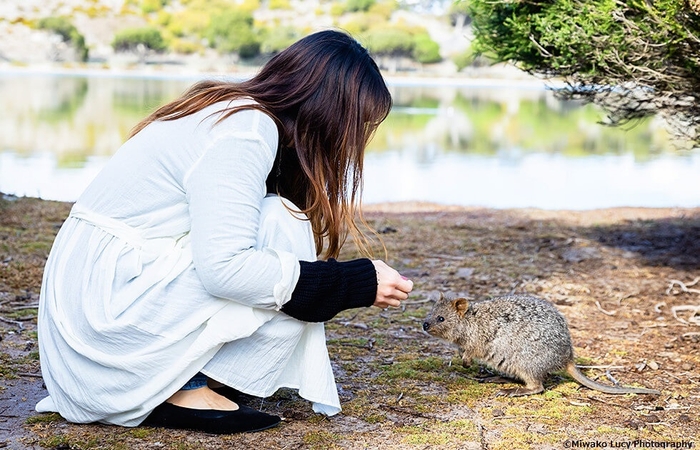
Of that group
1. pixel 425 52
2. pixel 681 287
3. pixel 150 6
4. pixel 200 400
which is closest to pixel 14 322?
pixel 200 400

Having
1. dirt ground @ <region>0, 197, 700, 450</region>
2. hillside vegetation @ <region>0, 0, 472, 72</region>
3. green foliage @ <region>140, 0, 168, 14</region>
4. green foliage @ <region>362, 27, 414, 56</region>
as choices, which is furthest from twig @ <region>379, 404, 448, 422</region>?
green foliage @ <region>140, 0, 168, 14</region>

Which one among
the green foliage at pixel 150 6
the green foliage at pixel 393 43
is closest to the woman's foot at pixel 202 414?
the green foliage at pixel 393 43

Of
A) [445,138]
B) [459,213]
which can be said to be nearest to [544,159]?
[445,138]

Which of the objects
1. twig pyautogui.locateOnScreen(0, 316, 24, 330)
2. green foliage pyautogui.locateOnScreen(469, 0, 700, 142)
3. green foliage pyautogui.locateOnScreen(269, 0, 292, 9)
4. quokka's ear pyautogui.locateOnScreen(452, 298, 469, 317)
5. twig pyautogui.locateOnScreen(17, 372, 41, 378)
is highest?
green foliage pyautogui.locateOnScreen(269, 0, 292, 9)

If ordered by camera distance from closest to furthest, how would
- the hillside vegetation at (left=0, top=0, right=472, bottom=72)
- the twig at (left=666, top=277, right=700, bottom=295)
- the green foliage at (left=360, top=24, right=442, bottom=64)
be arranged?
1. the twig at (left=666, top=277, right=700, bottom=295)
2. the hillside vegetation at (left=0, top=0, right=472, bottom=72)
3. the green foliage at (left=360, top=24, right=442, bottom=64)

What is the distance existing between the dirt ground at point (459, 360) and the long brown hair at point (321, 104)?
2.21ft

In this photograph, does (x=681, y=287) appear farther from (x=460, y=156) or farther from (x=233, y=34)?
(x=233, y=34)

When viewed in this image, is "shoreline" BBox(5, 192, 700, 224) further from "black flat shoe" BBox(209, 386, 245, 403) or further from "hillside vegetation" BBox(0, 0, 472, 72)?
"hillside vegetation" BBox(0, 0, 472, 72)

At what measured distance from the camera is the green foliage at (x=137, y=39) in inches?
2336

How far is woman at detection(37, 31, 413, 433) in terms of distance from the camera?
2.16 m

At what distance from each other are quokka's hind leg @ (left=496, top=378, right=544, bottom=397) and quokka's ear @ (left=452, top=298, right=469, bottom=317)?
376 mm

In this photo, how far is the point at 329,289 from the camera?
225 centimetres

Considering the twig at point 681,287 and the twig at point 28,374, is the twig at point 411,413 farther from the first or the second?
the twig at point 681,287

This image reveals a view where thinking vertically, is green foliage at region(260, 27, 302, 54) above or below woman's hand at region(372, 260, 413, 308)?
above
